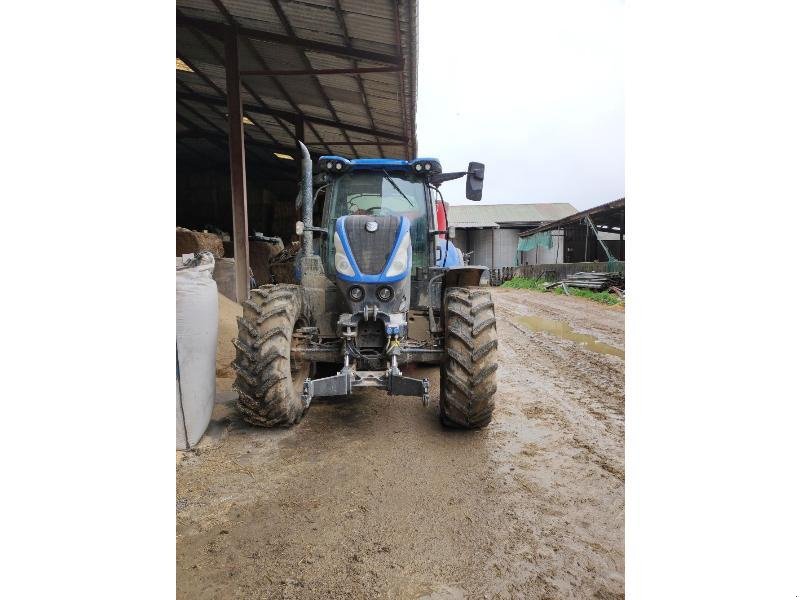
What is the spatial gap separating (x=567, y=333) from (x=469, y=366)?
470 centimetres

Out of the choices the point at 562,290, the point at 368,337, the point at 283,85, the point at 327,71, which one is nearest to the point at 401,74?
the point at 327,71

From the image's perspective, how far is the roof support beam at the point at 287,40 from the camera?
8.23ft

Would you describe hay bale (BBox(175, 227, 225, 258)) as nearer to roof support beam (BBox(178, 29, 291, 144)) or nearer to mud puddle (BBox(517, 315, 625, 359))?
roof support beam (BBox(178, 29, 291, 144))

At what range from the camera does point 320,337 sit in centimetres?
329

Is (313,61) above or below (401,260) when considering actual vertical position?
above

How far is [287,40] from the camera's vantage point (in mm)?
4488

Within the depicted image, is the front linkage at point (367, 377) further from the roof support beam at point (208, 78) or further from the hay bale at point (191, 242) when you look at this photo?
the hay bale at point (191, 242)

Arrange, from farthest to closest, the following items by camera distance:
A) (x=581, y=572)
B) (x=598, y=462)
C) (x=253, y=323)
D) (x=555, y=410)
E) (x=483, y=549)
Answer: (x=555, y=410) < (x=253, y=323) < (x=598, y=462) < (x=483, y=549) < (x=581, y=572)

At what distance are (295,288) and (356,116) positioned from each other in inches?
213

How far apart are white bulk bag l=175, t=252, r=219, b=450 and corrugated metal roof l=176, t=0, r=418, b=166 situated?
1.27m

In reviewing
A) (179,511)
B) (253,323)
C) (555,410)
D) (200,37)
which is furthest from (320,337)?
(200,37)

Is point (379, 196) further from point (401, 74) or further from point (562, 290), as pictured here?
point (562, 290)

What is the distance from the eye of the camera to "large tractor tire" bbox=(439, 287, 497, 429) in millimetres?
2678
